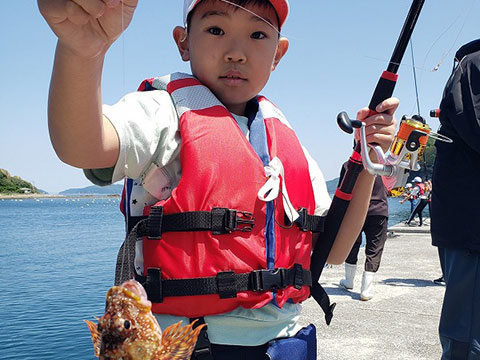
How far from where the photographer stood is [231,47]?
182cm

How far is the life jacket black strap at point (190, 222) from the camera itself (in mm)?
1744

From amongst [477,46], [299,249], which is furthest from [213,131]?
[477,46]

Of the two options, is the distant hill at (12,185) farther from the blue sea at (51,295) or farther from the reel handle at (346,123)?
the reel handle at (346,123)

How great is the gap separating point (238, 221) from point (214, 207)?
0.34ft

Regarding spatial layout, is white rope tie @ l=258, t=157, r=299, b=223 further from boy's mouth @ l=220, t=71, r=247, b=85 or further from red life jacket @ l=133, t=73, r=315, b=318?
boy's mouth @ l=220, t=71, r=247, b=85

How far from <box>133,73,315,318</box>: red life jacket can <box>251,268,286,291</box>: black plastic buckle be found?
2cm

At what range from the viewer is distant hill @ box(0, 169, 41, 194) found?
105812 millimetres

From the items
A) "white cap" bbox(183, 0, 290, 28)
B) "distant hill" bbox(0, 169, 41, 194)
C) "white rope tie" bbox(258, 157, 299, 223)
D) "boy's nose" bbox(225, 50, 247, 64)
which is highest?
"white cap" bbox(183, 0, 290, 28)

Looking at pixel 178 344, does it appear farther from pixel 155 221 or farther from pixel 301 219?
pixel 301 219

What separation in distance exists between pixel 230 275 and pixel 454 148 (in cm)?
210

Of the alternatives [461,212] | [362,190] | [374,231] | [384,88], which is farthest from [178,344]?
[374,231]

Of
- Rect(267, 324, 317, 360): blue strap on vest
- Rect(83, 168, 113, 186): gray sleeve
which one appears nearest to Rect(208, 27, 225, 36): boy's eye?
Rect(83, 168, 113, 186): gray sleeve

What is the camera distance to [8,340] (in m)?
9.31

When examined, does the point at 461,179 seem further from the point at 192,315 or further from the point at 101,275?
the point at 101,275
